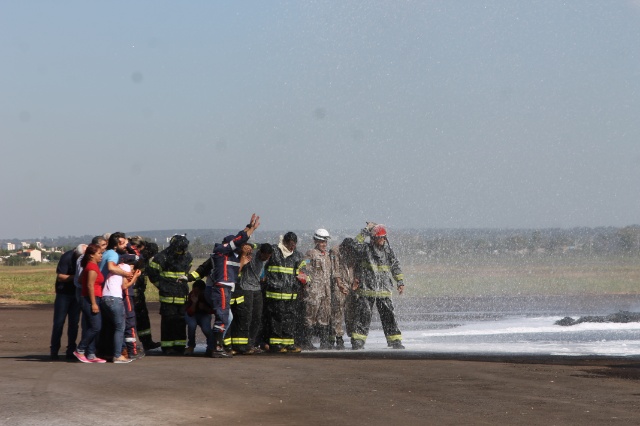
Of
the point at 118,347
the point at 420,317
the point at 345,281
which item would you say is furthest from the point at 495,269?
the point at 118,347

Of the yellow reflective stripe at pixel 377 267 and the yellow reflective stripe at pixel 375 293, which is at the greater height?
the yellow reflective stripe at pixel 377 267

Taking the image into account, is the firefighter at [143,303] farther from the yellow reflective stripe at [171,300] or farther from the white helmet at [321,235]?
the white helmet at [321,235]

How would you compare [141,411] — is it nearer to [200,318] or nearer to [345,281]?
[200,318]

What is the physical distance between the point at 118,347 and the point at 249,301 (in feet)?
8.60

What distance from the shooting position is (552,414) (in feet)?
35.6

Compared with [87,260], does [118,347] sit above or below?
below

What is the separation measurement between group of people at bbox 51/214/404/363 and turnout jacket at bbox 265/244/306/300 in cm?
2

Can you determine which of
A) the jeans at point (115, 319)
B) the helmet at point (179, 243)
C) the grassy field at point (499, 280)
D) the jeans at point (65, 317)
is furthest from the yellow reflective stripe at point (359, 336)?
the grassy field at point (499, 280)

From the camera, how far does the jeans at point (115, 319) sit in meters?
Result: 15.1

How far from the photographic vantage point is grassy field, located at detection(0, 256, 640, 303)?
4109 centimetres

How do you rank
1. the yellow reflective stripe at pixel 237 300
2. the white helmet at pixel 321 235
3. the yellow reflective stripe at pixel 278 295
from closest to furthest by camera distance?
1. the yellow reflective stripe at pixel 237 300
2. the yellow reflective stripe at pixel 278 295
3. the white helmet at pixel 321 235

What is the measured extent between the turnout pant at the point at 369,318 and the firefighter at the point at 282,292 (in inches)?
41.0

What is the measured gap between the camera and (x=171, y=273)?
17.0m

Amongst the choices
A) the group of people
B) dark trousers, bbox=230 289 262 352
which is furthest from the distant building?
dark trousers, bbox=230 289 262 352
